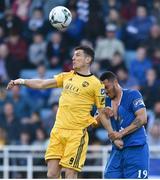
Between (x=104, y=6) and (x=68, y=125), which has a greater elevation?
(x=104, y=6)

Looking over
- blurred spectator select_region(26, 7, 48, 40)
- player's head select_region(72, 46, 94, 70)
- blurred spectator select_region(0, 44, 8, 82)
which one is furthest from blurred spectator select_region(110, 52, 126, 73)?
player's head select_region(72, 46, 94, 70)

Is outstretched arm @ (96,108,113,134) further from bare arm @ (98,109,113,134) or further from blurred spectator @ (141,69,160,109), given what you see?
blurred spectator @ (141,69,160,109)

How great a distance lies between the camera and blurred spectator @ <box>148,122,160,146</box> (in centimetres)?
1755

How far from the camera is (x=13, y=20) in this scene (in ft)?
71.2

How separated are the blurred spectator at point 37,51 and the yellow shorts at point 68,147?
302 inches

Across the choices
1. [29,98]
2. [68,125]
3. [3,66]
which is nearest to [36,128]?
[29,98]

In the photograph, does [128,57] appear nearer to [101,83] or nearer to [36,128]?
[36,128]

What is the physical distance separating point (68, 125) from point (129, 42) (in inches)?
296

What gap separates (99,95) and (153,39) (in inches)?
281

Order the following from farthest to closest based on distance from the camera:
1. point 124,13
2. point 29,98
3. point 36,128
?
point 124,13 → point 29,98 → point 36,128

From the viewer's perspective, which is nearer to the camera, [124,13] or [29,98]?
[29,98]

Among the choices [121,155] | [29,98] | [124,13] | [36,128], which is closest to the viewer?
[121,155]

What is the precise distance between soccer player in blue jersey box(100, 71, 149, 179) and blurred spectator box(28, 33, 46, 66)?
25.6ft

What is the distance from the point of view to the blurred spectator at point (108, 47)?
20.0 m
